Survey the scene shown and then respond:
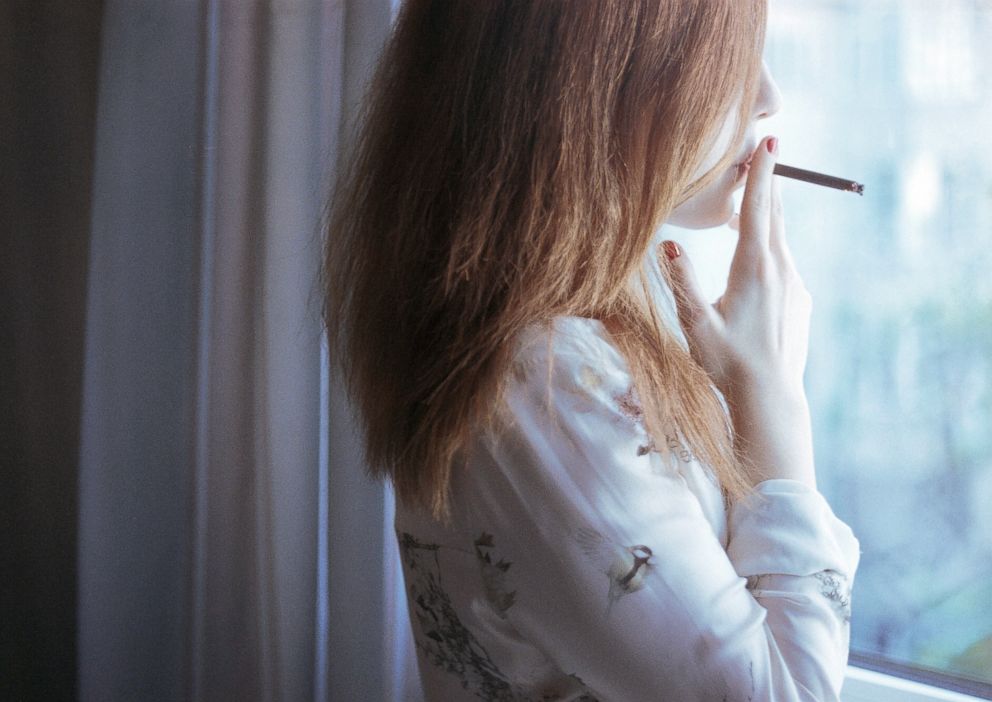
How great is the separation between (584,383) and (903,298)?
542 millimetres

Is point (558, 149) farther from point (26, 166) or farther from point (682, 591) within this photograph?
point (26, 166)

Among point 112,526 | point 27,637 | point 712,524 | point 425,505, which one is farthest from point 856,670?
point 27,637

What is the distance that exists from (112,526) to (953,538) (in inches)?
42.9

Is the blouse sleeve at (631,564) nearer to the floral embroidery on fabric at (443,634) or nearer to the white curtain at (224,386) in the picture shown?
the floral embroidery on fabric at (443,634)

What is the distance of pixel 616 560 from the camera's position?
0.45 m

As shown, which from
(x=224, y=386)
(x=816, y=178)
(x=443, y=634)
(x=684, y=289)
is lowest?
(x=443, y=634)

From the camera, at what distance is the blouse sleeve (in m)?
0.45

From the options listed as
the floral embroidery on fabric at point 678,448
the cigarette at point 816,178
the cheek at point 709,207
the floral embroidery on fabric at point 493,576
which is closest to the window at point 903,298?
the cigarette at point 816,178

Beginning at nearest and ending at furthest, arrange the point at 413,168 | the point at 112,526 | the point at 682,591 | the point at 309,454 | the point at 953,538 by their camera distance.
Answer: the point at 682,591
the point at 413,168
the point at 953,538
the point at 309,454
the point at 112,526

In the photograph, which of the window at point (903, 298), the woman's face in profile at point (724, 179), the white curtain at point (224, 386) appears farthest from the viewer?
the white curtain at point (224, 386)

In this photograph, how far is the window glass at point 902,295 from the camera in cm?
81

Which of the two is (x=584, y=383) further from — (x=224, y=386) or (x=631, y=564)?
(x=224, y=386)

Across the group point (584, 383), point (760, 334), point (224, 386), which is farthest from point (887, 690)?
point (224, 386)

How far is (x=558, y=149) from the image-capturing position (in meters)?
0.50
